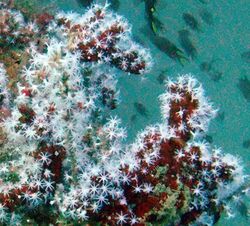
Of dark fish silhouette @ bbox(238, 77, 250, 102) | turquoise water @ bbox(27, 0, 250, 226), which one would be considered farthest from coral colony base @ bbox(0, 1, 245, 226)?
dark fish silhouette @ bbox(238, 77, 250, 102)

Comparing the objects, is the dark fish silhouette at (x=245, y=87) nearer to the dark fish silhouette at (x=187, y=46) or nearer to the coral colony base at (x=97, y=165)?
the dark fish silhouette at (x=187, y=46)

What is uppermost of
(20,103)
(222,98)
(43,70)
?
(222,98)

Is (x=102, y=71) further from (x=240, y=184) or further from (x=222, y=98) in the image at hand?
(x=222, y=98)

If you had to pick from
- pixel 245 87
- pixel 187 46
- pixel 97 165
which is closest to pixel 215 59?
pixel 245 87

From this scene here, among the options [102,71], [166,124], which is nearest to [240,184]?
[166,124]

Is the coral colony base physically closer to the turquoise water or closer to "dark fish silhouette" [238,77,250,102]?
the turquoise water

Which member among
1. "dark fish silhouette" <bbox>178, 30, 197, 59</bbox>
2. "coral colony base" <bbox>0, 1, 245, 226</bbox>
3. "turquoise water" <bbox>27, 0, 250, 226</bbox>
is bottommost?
"coral colony base" <bbox>0, 1, 245, 226</bbox>
